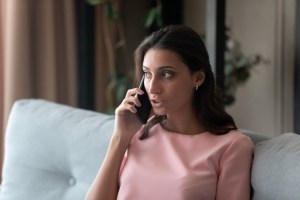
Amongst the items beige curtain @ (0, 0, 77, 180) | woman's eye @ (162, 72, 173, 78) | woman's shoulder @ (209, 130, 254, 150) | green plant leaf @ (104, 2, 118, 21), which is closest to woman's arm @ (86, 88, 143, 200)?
woman's eye @ (162, 72, 173, 78)

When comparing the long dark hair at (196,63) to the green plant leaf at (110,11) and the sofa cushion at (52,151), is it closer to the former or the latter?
the sofa cushion at (52,151)

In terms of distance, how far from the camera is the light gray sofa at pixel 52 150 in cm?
160

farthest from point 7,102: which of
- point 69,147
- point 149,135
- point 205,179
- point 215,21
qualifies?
point 205,179

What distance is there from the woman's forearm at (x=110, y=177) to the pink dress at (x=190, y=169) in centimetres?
3

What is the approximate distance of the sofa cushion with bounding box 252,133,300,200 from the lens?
1.11 m

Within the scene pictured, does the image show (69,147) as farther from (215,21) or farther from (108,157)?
(215,21)

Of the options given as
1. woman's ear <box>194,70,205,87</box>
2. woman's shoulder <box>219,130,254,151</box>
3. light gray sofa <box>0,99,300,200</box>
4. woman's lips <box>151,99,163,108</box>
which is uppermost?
woman's ear <box>194,70,205,87</box>

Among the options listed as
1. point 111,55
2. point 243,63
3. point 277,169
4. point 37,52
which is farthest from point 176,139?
point 111,55

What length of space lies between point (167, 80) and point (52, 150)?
62cm

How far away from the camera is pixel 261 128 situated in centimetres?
257

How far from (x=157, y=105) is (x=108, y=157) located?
220mm

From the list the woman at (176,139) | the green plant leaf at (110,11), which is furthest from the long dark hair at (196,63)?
Result: the green plant leaf at (110,11)

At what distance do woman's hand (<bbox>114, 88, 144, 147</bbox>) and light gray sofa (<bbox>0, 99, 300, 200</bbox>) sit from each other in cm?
19

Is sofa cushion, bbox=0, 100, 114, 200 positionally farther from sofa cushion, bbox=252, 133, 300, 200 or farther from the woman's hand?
sofa cushion, bbox=252, 133, 300, 200
